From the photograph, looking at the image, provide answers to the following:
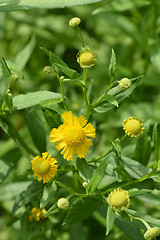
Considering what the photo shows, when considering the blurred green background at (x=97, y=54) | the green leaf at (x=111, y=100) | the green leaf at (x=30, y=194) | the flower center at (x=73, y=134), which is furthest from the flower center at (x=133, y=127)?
the blurred green background at (x=97, y=54)

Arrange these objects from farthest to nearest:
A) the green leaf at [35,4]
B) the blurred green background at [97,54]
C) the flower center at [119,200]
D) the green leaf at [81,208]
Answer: the blurred green background at [97,54] < the green leaf at [35,4] < the green leaf at [81,208] < the flower center at [119,200]

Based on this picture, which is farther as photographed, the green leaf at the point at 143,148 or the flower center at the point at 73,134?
the green leaf at the point at 143,148

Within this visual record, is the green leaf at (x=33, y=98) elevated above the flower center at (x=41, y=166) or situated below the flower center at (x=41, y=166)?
above

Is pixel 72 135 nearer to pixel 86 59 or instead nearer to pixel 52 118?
pixel 52 118

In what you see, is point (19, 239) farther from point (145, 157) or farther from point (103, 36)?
point (103, 36)

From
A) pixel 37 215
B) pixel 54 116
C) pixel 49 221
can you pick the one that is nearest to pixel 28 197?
pixel 37 215

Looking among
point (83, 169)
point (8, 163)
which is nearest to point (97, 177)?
point (83, 169)

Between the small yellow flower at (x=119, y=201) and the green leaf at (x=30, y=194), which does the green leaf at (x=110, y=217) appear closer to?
the small yellow flower at (x=119, y=201)
